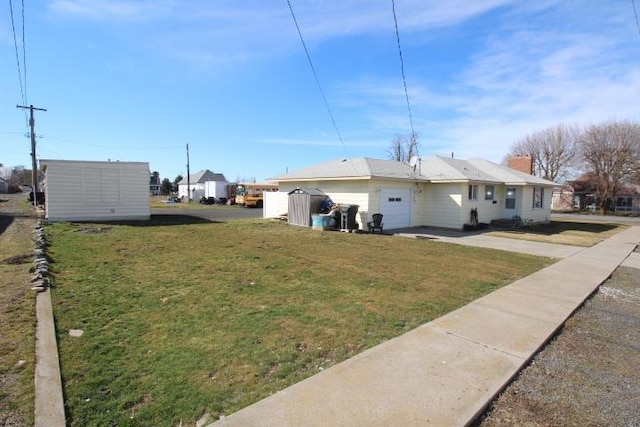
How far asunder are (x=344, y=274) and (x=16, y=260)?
759 centimetres

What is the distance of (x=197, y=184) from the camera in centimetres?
5050

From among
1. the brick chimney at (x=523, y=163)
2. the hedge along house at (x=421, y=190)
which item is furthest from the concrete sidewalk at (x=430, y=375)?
the brick chimney at (x=523, y=163)

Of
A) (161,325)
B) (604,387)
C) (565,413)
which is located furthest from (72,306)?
(604,387)

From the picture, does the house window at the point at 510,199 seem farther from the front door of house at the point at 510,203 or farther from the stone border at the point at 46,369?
the stone border at the point at 46,369

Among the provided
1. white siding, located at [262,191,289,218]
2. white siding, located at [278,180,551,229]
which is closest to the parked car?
white siding, located at [262,191,289,218]

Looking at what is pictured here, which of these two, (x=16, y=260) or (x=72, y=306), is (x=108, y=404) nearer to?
(x=72, y=306)

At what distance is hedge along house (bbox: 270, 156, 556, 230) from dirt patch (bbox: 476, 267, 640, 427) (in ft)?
36.8

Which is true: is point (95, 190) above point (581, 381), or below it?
above

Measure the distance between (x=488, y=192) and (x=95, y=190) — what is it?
20546 millimetres

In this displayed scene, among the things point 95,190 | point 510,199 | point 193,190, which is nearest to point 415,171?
point 510,199

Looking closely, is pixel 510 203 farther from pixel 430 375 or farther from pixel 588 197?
pixel 588 197

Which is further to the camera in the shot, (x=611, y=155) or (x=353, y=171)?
(x=611, y=155)

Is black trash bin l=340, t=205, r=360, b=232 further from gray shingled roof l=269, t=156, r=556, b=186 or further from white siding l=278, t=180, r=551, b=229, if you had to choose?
gray shingled roof l=269, t=156, r=556, b=186

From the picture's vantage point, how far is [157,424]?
2.73 m
